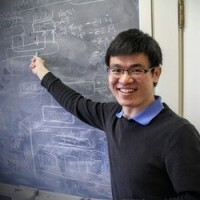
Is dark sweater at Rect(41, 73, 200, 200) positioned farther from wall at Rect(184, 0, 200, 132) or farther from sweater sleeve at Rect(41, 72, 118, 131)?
wall at Rect(184, 0, 200, 132)

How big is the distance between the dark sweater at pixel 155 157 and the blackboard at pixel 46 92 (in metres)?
0.39

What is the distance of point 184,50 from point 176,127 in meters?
0.51

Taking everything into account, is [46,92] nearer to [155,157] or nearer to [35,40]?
[35,40]

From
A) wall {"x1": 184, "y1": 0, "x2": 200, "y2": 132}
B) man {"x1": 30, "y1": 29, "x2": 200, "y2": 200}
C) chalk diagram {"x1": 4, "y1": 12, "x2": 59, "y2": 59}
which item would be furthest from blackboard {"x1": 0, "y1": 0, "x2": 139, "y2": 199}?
man {"x1": 30, "y1": 29, "x2": 200, "y2": 200}

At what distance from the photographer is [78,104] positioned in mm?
1493

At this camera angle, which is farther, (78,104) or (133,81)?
(78,104)

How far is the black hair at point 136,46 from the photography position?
106 centimetres

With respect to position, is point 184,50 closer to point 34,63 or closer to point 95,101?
point 95,101

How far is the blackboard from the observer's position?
1.52 m

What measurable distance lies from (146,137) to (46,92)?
2.97 feet

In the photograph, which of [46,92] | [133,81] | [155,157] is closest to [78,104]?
[46,92]

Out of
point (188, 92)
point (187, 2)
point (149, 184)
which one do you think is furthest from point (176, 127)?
point (187, 2)

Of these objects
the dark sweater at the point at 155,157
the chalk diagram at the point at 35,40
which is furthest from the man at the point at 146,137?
the chalk diagram at the point at 35,40

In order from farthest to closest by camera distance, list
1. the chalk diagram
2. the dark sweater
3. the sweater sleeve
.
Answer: the chalk diagram, the sweater sleeve, the dark sweater
